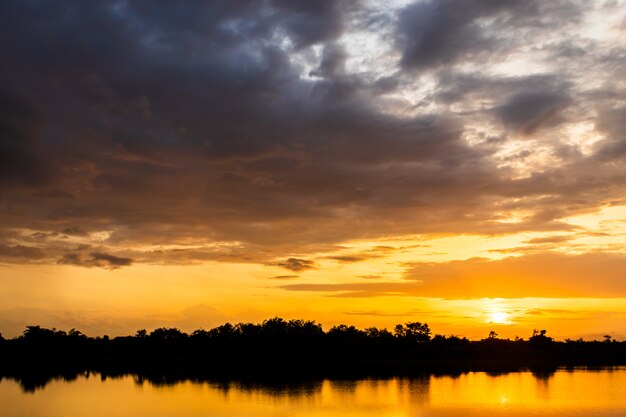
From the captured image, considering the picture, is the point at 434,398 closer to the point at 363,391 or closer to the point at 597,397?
the point at 363,391

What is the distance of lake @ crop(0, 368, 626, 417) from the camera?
168 ft

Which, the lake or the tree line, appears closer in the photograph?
the lake

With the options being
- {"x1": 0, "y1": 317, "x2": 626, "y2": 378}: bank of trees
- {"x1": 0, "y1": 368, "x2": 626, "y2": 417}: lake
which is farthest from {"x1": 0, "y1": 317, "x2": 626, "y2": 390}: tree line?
{"x1": 0, "y1": 368, "x2": 626, "y2": 417}: lake

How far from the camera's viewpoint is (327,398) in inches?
2339

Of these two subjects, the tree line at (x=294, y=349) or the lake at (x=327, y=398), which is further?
the tree line at (x=294, y=349)

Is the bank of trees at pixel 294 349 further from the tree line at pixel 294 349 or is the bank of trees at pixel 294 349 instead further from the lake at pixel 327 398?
the lake at pixel 327 398

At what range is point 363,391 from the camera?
66.1m

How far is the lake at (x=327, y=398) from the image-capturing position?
51.1 m

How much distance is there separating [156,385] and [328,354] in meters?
67.9

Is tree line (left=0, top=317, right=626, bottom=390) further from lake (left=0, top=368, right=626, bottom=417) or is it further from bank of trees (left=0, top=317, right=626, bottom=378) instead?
lake (left=0, top=368, right=626, bottom=417)

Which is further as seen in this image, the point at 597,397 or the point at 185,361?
the point at 185,361

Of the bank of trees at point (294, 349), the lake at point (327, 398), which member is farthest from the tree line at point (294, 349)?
the lake at point (327, 398)

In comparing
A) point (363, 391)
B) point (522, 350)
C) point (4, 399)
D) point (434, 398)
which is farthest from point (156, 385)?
point (522, 350)

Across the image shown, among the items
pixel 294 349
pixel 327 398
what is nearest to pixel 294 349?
pixel 294 349
